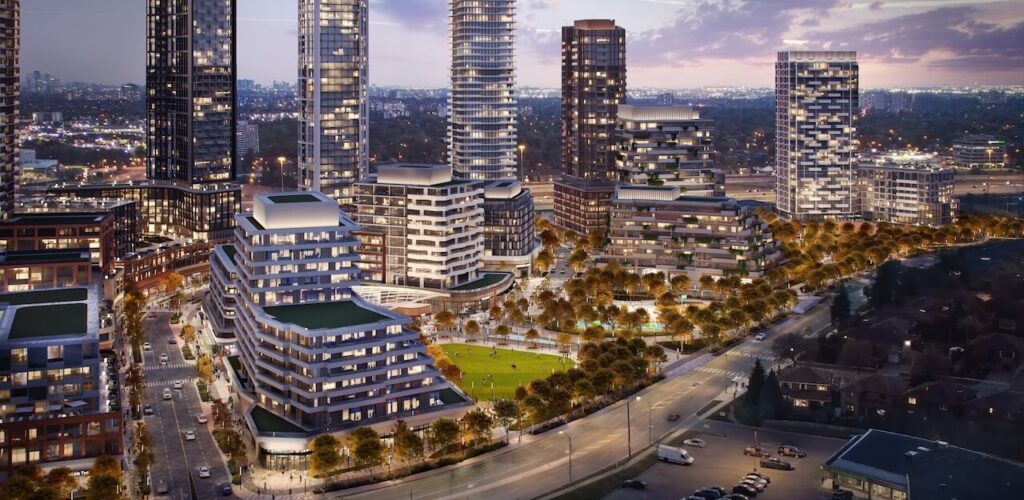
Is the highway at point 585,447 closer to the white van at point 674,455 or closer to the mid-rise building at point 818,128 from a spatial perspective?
the white van at point 674,455

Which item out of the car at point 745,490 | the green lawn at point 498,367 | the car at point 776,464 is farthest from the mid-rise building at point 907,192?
the car at point 745,490

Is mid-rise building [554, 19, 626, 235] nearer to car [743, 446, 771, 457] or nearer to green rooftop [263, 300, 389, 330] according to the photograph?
green rooftop [263, 300, 389, 330]

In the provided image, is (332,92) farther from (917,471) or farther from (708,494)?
(917,471)

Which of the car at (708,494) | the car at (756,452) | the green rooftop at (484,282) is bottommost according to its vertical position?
the car at (708,494)

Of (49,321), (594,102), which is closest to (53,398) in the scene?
(49,321)

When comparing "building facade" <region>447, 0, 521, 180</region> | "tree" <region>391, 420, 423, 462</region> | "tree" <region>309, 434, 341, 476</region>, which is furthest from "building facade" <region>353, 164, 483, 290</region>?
"tree" <region>309, 434, 341, 476</region>

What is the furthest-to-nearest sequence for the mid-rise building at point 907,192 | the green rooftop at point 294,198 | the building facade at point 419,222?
the mid-rise building at point 907,192
the building facade at point 419,222
the green rooftop at point 294,198

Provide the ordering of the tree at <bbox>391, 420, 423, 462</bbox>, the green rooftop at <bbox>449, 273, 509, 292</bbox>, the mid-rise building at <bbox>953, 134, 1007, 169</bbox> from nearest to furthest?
the tree at <bbox>391, 420, 423, 462</bbox> → the green rooftop at <bbox>449, 273, 509, 292</bbox> → the mid-rise building at <bbox>953, 134, 1007, 169</bbox>

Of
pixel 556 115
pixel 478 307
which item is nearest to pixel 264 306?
pixel 478 307

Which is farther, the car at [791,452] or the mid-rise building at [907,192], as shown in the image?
the mid-rise building at [907,192]
